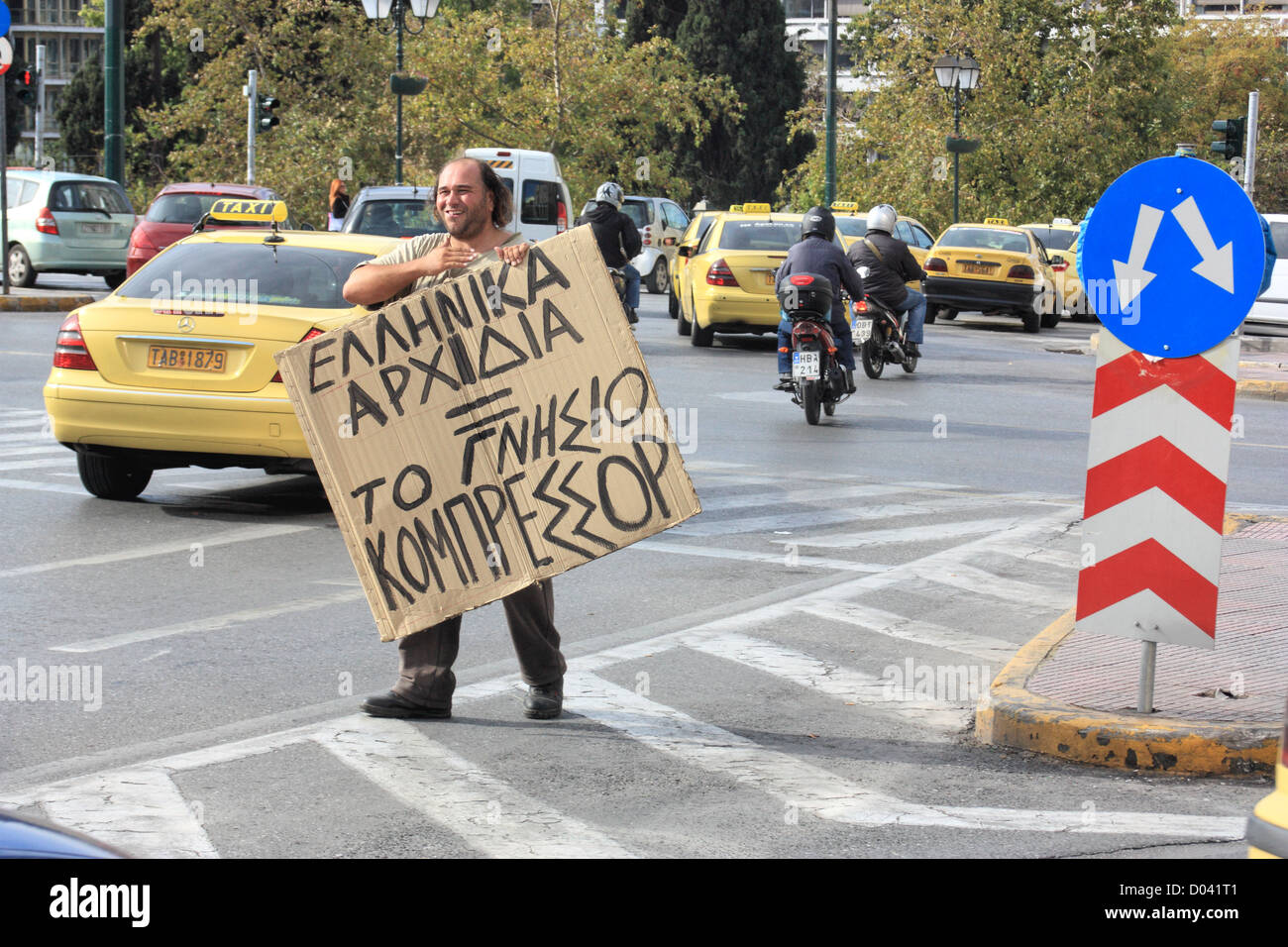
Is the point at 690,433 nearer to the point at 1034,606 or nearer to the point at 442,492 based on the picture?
the point at 1034,606

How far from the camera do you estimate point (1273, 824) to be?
2.89 meters

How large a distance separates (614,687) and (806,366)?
8.39 metres

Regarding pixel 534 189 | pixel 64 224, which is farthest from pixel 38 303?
pixel 534 189

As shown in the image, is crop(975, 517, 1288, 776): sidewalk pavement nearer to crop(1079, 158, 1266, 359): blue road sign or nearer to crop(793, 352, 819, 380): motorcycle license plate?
crop(1079, 158, 1266, 359): blue road sign

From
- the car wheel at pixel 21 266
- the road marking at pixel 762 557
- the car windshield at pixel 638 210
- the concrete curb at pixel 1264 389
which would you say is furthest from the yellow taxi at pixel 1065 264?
the road marking at pixel 762 557

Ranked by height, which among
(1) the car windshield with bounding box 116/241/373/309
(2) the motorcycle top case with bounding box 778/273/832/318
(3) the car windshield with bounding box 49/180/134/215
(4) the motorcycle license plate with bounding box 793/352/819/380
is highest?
(3) the car windshield with bounding box 49/180/134/215

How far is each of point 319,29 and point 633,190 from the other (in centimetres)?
1141

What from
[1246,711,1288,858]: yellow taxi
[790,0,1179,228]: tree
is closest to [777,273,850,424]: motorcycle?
[1246,711,1288,858]: yellow taxi

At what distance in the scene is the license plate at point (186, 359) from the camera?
9.70 meters

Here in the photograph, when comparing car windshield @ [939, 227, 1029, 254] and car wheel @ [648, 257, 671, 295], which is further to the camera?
car wheel @ [648, 257, 671, 295]

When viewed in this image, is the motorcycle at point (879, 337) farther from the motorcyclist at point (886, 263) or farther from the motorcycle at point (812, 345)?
the motorcycle at point (812, 345)

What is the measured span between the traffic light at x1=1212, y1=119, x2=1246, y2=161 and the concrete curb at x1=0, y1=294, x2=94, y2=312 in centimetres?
1562
